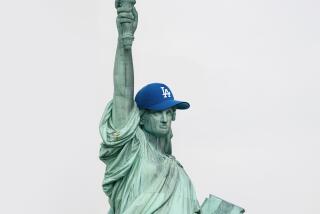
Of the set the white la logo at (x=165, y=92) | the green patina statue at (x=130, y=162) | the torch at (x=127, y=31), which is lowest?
the green patina statue at (x=130, y=162)

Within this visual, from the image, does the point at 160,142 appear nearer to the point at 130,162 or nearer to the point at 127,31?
the point at 130,162

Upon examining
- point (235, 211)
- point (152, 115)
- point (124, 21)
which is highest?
point (124, 21)

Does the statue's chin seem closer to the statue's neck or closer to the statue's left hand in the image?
the statue's neck

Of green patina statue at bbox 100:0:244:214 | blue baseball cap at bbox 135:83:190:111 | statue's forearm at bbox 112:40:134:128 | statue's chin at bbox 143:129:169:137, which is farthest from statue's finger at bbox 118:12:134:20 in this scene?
statue's chin at bbox 143:129:169:137

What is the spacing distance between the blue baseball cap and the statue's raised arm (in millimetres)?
397

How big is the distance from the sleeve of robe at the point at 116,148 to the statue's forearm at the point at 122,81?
0.13 meters

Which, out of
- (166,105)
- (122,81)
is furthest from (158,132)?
(122,81)

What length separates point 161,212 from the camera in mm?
19188

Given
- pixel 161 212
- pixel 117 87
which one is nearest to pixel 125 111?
pixel 117 87

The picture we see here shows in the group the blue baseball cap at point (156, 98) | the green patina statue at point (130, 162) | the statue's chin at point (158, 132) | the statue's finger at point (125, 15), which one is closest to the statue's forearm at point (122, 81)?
the green patina statue at point (130, 162)

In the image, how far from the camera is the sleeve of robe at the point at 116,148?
1947cm

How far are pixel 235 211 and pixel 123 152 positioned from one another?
5.91ft

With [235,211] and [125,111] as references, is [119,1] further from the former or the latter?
[235,211]

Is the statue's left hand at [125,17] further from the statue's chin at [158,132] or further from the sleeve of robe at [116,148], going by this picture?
the statue's chin at [158,132]
